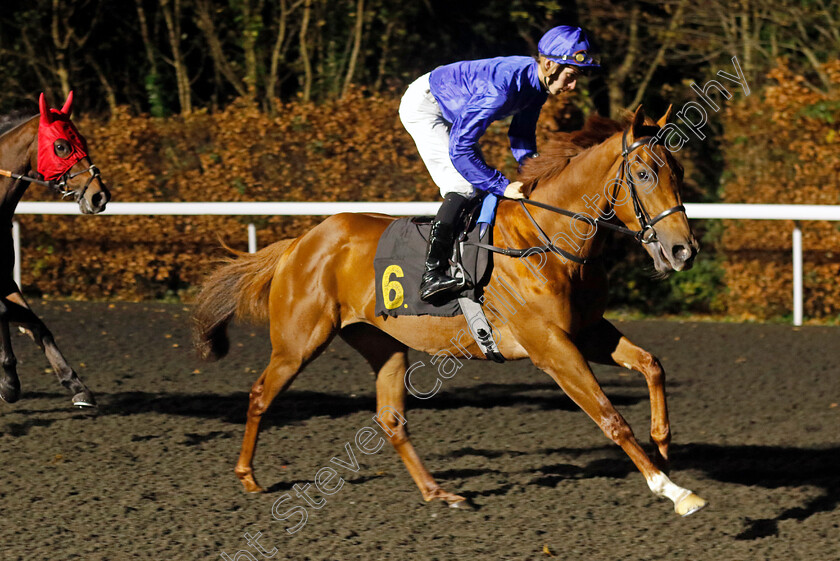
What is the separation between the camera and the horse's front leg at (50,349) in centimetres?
557

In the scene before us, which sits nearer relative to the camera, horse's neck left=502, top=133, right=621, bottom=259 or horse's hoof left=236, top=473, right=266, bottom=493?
horse's neck left=502, top=133, right=621, bottom=259

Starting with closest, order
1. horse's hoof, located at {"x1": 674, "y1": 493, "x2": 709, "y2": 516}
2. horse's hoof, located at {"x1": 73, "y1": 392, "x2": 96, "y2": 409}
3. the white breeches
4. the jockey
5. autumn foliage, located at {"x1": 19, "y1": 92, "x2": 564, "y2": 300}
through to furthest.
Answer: horse's hoof, located at {"x1": 674, "y1": 493, "x2": 709, "y2": 516} < the jockey < the white breeches < horse's hoof, located at {"x1": 73, "y1": 392, "x2": 96, "y2": 409} < autumn foliage, located at {"x1": 19, "y1": 92, "x2": 564, "y2": 300}

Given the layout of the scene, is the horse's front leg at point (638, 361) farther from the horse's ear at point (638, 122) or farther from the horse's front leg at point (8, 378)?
the horse's front leg at point (8, 378)

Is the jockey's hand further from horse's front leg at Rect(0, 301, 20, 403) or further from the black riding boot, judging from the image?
horse's front leg at Rect(0, 301, 20, 403)

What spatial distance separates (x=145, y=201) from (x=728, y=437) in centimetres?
723

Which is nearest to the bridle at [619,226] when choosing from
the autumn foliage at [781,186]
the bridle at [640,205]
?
the bridle at [640,205]

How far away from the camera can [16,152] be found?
18.9 feet

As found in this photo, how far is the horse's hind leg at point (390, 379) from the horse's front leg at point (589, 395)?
823mm

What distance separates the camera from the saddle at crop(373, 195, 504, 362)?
4.38 metres

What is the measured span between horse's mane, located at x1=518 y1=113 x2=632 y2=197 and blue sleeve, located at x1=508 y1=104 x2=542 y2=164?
17cm

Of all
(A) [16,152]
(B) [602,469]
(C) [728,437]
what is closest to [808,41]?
(C) [728,437]

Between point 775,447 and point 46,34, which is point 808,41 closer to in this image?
point 775,447

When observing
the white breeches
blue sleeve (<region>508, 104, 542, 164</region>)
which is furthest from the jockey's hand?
the white breeches

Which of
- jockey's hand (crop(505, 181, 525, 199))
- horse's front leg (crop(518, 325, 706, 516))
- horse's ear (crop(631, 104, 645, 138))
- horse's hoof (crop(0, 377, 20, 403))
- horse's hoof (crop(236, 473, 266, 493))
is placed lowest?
horse's hoof (crop(0, 377, 20, 403))
